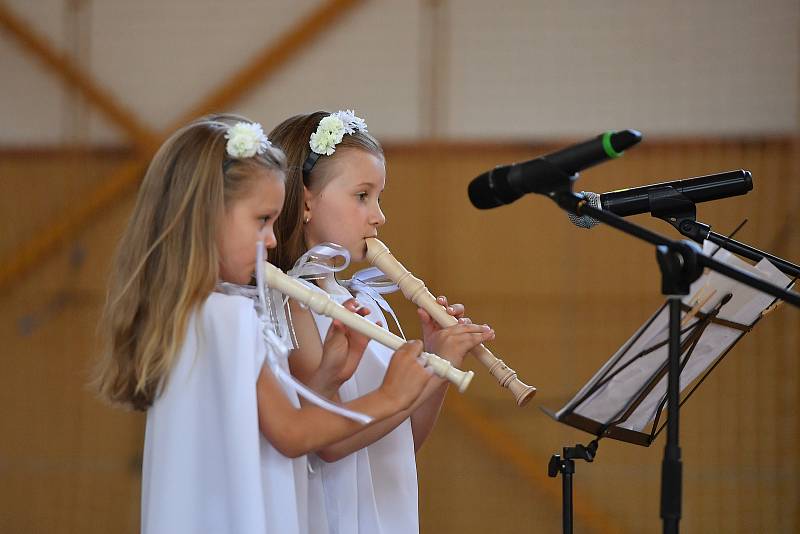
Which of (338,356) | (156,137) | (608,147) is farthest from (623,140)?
(156,137)

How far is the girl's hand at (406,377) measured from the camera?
149 centimetres

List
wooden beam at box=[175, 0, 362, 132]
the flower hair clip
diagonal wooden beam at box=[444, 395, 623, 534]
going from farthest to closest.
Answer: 1. wooden beam at box=[175, 0, 362, 132]
2. diagonal wooden beam at box=[444, 395, 623, 534]
3. the flower hair clip

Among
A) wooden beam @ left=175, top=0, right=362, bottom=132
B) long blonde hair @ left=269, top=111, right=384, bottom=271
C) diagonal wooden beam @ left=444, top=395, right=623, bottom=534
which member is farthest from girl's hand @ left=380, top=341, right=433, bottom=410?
wooden beam @ left=175, top=0, right=362, bottom=132

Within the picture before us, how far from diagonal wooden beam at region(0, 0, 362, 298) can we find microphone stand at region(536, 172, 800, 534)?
10.2ft

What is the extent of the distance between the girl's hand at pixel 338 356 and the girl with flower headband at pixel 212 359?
0.07 meters

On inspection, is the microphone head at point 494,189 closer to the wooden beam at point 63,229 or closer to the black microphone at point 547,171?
the black microphone at point 547,171

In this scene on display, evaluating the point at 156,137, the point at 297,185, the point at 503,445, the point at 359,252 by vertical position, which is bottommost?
the point at 503,445

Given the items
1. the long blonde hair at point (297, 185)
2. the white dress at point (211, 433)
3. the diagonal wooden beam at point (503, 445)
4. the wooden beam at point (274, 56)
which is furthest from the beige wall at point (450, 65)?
the white dress at point (211, 433)

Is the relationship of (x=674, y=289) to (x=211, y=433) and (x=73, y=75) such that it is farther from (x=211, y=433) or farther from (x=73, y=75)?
(x=73, y=75)

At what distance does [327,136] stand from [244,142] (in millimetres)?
294

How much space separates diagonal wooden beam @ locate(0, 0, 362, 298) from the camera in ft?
13.7

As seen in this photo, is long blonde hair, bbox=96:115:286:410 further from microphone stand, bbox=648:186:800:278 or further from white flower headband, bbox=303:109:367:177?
microphone stand, bbox=648:186:800:278

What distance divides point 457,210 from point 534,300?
0.50 m

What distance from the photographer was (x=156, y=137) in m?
4.22
